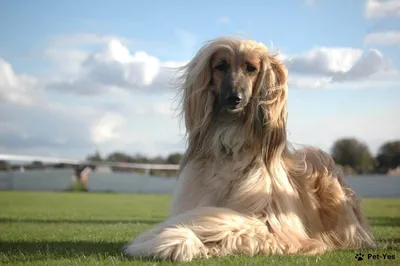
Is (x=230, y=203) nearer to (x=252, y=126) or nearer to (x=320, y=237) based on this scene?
(x=252, y=126)

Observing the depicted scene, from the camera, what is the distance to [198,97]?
14.7ft

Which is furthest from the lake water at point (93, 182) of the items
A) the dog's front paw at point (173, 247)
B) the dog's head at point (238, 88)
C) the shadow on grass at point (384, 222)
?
the dog's front paw at point (173, 247)

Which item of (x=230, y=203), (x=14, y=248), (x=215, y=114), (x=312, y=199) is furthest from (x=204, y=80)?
(x=14, y=248)

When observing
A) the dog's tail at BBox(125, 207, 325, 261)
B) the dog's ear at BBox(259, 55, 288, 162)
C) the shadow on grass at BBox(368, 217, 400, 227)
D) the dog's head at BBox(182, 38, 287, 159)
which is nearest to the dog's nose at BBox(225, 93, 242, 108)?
the dog's head at BBox(182, 38, 287, 159)

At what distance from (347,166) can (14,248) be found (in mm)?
21300

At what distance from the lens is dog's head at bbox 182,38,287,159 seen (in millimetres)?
4195

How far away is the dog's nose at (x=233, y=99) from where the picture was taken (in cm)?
412

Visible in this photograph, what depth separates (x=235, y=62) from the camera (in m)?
4.27

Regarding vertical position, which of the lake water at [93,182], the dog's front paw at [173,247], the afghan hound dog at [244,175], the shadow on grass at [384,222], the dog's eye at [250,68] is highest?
the dog's eye at [250,68]

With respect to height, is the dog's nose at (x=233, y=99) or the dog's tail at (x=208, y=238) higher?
the dog's nose at (x=233, y=99)

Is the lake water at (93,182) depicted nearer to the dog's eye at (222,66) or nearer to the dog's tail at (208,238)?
the dog's eye at (222,66)

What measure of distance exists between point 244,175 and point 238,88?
2.15 ft

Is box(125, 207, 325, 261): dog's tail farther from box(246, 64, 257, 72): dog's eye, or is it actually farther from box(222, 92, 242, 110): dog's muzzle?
box(246, 64, 257, 72): dog's eye

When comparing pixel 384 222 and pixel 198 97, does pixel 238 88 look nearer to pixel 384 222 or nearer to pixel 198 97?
pixel 198 97
